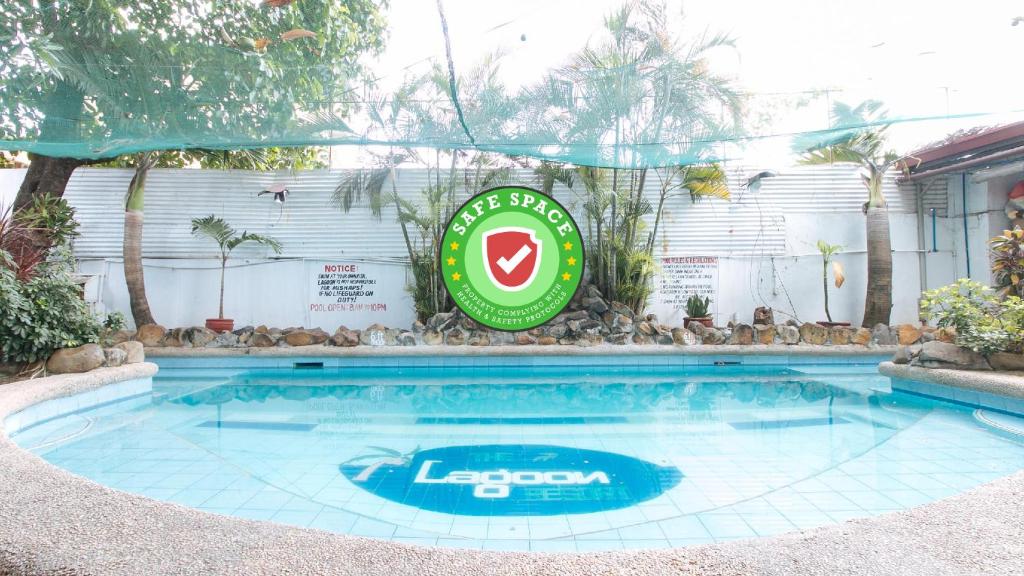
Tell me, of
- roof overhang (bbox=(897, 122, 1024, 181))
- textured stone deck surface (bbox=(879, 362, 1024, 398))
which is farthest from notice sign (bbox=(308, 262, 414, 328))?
roof overhang (bbox=(897, 122, 1024, 181))

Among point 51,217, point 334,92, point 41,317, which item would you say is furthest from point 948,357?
point 51,217

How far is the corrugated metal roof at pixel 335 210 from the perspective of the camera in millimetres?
9625

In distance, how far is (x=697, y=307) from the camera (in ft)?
30.3

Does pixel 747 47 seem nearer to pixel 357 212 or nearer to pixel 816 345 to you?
pixel 816 345

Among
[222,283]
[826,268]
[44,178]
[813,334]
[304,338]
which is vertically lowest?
[304,338]

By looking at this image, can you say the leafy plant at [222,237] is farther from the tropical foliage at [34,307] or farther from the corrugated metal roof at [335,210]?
the tropical foliage at [34,307]

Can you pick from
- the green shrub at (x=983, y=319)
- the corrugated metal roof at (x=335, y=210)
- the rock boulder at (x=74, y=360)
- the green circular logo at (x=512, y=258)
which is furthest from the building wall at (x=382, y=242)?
the rock boulder at (x=74, y=360)

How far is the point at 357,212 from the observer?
32.2ft

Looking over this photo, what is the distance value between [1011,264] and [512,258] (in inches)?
208

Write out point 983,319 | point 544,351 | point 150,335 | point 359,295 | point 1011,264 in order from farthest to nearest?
point 359,295 → point 150,335 → point 544,351 → point 1011,264 → point 983,319

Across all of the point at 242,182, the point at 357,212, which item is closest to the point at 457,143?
the point at 357,212

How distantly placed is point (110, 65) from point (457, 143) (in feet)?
6.86

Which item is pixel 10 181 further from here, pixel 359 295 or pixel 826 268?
pixel 826 268

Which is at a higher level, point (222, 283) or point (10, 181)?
point (10, 181)
